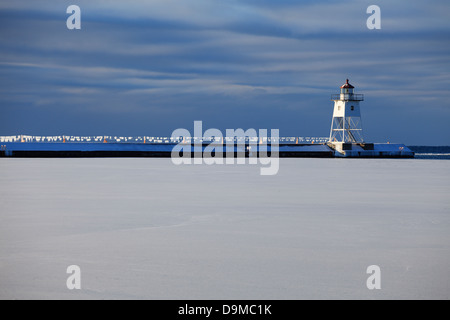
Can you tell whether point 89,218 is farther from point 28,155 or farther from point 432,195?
point 28,155

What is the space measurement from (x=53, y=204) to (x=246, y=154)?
6979cm

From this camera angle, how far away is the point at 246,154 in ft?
291

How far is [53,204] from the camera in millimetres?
19406

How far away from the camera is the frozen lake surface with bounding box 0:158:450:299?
8.38 meters

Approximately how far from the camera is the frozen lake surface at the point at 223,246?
838 cm

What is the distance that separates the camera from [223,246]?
11688mm
